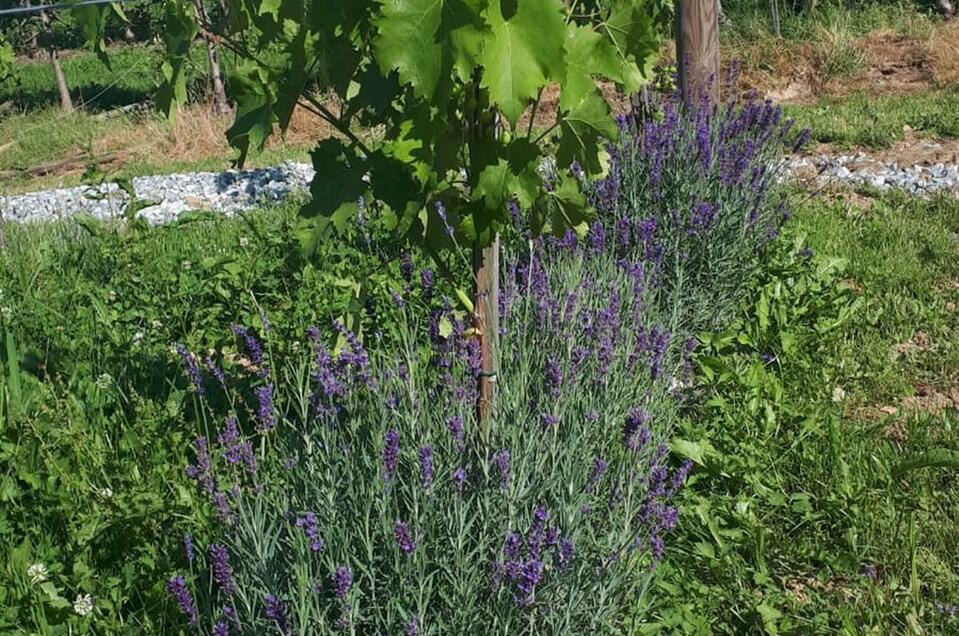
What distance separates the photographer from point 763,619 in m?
2.43

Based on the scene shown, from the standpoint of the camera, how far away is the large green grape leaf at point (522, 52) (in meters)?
1.67

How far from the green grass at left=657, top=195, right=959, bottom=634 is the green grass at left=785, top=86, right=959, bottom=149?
143 inches

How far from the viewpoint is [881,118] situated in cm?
827

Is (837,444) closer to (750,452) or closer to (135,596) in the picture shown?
(750,452)

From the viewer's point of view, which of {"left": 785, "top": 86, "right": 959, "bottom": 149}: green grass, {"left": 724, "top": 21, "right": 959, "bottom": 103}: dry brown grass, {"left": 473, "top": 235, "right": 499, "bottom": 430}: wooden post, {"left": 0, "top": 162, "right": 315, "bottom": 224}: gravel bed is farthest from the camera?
{"left": 724, "top": 21, "right": 959, "bottom": 103}: dry brown grass

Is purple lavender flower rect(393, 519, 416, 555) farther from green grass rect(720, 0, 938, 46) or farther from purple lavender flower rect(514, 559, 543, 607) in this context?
green grass rect(720, 0, 938, 46)

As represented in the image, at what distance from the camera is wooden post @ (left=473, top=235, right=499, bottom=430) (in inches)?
91.5

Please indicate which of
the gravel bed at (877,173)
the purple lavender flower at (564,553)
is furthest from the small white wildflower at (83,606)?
the gravel bed at (877,173)

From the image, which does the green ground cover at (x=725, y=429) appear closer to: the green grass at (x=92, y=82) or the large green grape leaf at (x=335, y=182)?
the large green grape leaf at (x=335, y=182)

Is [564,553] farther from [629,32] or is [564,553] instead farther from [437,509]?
[629,32]

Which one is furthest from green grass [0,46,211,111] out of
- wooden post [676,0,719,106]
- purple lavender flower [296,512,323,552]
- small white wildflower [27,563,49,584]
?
purple lavender flower [296,512,323,552]

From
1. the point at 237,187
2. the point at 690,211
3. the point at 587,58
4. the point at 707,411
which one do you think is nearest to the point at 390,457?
the point at 587,58

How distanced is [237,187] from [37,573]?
616cm

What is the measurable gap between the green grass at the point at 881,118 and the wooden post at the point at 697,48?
9.20 feet
